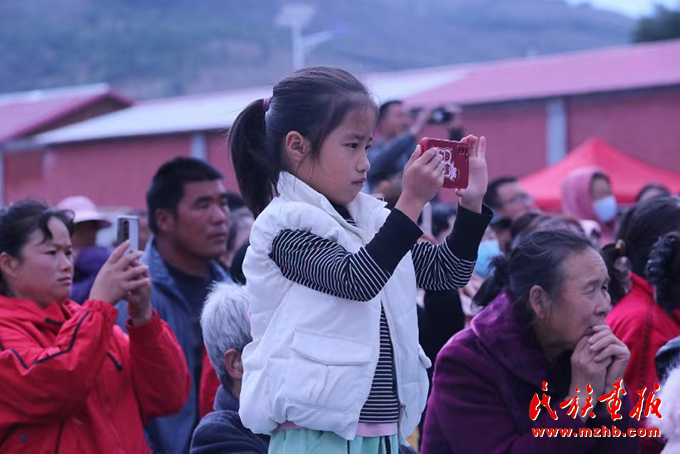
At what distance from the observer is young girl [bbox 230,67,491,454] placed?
7.69 ft

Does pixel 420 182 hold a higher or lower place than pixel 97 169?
higher

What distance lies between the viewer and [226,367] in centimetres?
353

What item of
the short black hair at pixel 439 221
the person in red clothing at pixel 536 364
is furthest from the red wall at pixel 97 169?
the person in red clothing at pixel 536 364

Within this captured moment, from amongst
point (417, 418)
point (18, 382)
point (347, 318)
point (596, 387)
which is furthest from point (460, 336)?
point (18, 382)

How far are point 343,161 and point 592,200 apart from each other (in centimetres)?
553

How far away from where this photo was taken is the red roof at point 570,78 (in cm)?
1519

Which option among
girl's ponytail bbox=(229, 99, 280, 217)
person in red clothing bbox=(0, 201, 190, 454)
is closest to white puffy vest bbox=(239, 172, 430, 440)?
girl's ponytail bbox=(229, 99, 280, 217)

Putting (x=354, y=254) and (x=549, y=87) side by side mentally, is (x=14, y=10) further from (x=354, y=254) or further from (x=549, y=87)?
(x=354, y=254)

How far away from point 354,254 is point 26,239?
1.88 m

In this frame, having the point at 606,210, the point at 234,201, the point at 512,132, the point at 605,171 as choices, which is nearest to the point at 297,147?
the point at 234,201

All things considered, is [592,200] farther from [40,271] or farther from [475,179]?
[475,179]

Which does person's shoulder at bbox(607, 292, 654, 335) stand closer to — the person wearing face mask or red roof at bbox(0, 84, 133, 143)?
the person wearing face mask

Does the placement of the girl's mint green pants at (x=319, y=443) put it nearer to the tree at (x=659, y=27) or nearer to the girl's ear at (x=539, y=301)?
the girl's ear at (x=539, y=301)

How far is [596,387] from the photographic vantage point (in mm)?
3041
